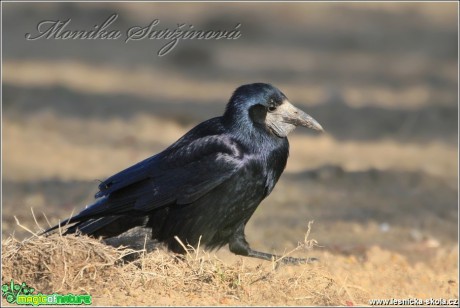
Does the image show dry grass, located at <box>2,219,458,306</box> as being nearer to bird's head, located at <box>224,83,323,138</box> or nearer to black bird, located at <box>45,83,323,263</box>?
black bird, located at <box>45,83,323,263</box>

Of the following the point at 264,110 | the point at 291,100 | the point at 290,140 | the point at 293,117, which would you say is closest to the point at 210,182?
the point at 264,110

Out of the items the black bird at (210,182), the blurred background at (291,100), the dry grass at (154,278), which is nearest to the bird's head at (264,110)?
the black bird at (210,182)

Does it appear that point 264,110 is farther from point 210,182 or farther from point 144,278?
point 144,278

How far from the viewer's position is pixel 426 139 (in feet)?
43.2

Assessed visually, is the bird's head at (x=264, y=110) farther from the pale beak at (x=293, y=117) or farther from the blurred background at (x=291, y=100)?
the blurred background at (x=291, y=100)

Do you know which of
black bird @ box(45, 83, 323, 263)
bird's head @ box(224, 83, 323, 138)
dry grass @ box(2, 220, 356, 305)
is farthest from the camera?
bird's head @ box(224, 83, 323, 138)

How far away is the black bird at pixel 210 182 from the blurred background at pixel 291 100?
4.87 ft

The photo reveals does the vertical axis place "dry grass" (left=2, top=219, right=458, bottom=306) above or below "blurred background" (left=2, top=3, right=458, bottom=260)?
below

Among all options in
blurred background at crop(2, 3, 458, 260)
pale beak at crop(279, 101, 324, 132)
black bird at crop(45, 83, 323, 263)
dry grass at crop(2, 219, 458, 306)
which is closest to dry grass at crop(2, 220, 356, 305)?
dry grass at crop(2, 219, 458, 306)

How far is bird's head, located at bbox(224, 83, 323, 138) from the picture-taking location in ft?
21.9

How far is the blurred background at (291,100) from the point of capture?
9438 mm

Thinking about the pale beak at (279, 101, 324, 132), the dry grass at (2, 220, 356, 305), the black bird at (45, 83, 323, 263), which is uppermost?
the pale beak at (279, 101, 324, 132)

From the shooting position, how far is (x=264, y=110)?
22.1 ft

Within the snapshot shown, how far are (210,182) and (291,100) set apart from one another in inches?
342
